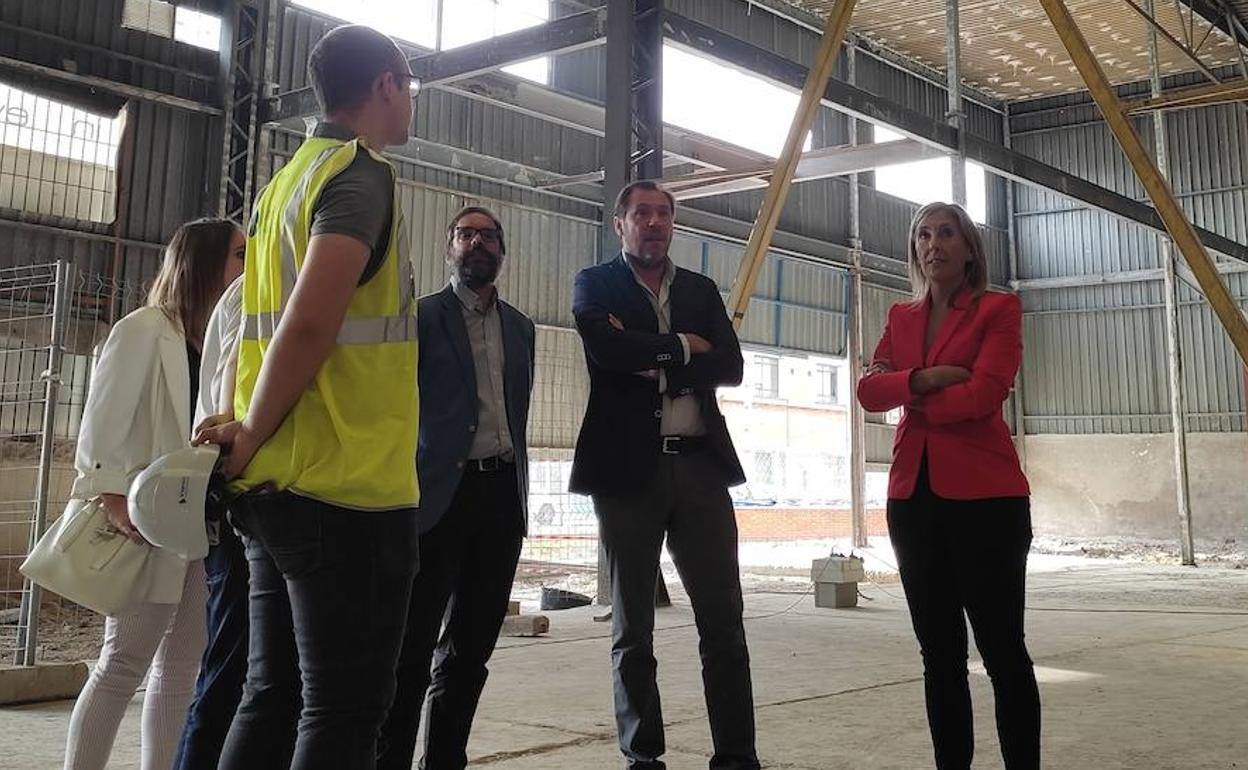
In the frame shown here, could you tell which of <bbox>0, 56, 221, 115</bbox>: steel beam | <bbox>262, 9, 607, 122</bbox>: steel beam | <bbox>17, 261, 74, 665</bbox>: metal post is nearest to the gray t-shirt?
<bbox>17, 261, 74, 665</bbox>: metal post

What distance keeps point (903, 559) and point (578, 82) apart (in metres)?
13.2

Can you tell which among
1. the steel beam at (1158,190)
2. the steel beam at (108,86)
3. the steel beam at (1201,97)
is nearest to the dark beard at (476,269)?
the steel beam at (1158,190)

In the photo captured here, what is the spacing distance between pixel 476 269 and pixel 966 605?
5.50 feet

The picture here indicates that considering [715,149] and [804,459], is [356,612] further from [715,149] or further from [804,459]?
[804,459]

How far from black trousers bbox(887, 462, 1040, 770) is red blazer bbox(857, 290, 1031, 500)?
5 centimetres

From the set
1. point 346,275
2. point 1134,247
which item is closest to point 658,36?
point 346,275

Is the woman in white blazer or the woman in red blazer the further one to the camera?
the woman in red blazer

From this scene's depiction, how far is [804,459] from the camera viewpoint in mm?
23750

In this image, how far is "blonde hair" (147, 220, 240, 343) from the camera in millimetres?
2715

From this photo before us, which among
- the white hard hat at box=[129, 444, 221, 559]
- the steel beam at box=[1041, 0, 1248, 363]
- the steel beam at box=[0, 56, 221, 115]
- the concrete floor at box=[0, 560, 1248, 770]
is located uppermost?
the steel beam at box=[0, 56, 221, 115]

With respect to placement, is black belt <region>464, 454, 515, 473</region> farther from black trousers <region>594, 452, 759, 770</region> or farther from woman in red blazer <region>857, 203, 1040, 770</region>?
woman in red blazer <region>857, 203, 1040, 770</region>

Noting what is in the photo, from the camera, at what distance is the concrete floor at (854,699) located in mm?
3514

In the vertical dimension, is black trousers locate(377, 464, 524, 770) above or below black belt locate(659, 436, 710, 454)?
below

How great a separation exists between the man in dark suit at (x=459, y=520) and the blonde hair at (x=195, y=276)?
0.61 meters
